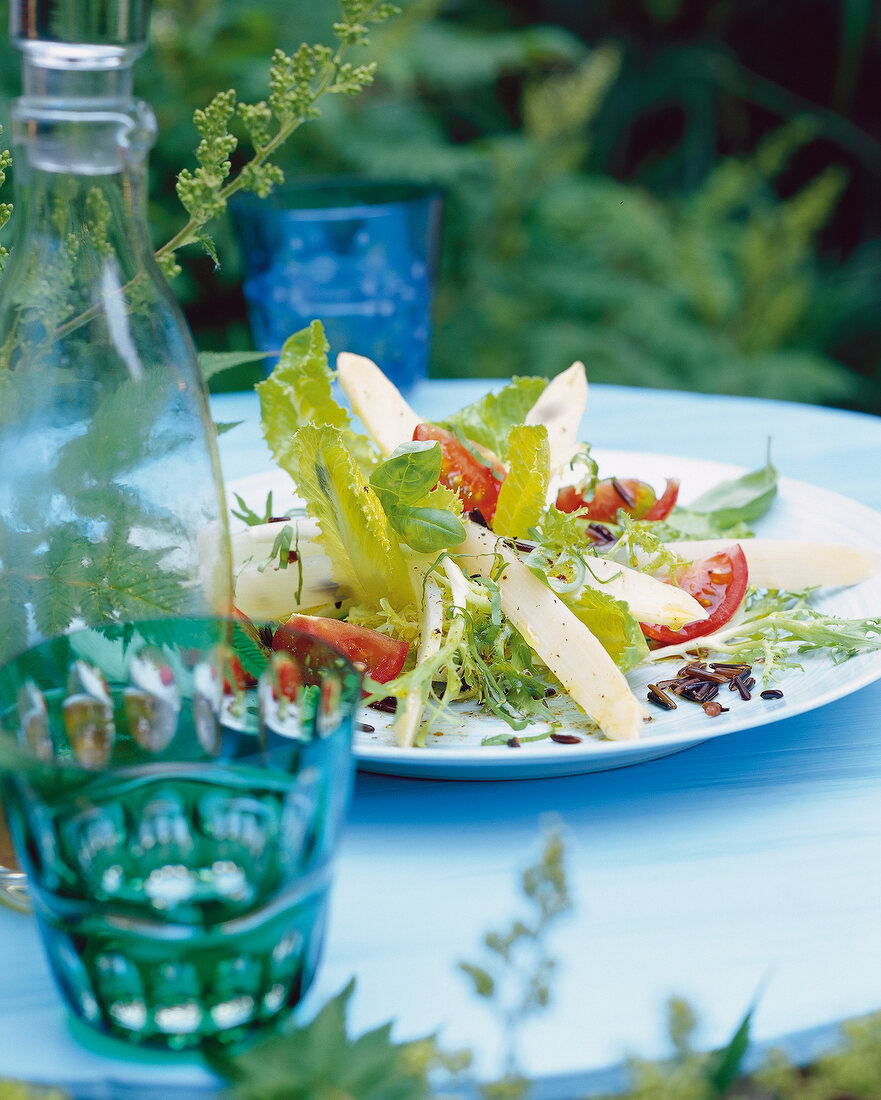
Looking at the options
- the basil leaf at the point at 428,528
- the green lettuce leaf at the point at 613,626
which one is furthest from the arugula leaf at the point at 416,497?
the green lettuce leaf at the point at 613,626

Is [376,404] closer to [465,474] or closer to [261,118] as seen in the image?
[465,474]

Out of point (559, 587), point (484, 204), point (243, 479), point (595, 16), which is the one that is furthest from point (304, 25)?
point (559, 587)

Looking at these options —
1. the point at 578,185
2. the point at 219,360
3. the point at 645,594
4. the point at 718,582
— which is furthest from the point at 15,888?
the point at 578,185

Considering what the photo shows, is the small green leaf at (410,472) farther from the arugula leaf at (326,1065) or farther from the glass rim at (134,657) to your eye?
the arugula leaf at (326,1065)

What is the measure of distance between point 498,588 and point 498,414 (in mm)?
358

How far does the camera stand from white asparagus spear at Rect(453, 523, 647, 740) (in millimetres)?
714

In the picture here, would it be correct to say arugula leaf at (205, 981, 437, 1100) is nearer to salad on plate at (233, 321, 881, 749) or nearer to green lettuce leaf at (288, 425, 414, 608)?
salad on plate at (233, 321, 881, 749)

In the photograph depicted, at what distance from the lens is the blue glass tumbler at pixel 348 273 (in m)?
1.59

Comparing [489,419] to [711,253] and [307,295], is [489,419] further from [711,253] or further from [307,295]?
[711,253]

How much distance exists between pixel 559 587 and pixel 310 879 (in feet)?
1.23

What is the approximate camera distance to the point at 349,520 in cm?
81

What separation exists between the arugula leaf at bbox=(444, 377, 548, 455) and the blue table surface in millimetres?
437

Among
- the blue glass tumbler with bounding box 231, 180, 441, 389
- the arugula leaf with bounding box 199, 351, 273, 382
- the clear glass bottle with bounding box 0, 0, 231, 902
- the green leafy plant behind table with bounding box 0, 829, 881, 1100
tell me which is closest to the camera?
the green leafy plant behind table with bounding box 0, 829, 881, 1100

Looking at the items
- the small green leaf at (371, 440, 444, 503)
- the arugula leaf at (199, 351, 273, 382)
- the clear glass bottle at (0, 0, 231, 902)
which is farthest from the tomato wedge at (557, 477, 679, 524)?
the clear glass bottle at (0, 0, 231, 902)
